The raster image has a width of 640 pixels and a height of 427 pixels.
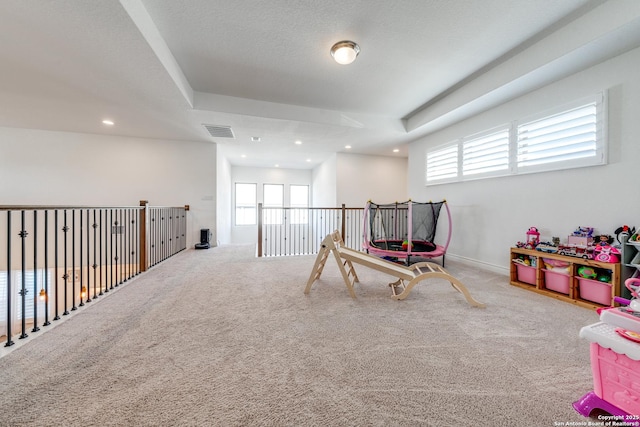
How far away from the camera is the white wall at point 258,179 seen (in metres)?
8.60

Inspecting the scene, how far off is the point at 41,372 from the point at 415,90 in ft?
15.7

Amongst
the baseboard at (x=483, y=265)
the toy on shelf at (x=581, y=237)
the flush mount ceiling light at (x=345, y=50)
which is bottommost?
the baseboard at (x=483, y=265)

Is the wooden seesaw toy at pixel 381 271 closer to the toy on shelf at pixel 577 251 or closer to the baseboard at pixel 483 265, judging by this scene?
the toy on shelf at pixel 577 251

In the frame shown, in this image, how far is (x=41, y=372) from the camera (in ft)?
4.28

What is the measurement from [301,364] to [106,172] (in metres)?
6.29

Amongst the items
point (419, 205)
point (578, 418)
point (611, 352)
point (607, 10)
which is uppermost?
point (607, 10)

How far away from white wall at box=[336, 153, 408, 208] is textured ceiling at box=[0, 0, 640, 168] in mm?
2000

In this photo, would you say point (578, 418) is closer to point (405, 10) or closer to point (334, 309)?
point (334, 309)

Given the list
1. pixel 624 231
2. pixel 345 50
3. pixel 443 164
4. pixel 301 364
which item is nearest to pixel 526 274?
pixel 624 231

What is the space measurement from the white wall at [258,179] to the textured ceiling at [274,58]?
13.4 ft

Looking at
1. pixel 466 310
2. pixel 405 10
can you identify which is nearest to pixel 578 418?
pixel 466 310

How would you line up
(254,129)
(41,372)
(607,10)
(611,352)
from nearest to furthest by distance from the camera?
(611,352) < (41,372) < (607,10) < (254,129)

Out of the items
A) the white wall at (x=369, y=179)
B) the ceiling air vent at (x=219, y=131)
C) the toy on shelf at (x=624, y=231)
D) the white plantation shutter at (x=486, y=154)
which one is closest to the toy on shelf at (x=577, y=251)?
the toy on shelf at (x=624, y=231)

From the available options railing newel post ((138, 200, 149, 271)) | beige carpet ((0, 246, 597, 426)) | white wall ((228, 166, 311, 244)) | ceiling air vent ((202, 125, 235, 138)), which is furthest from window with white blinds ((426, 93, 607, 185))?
white wall ((228, 166, 311, 244))
